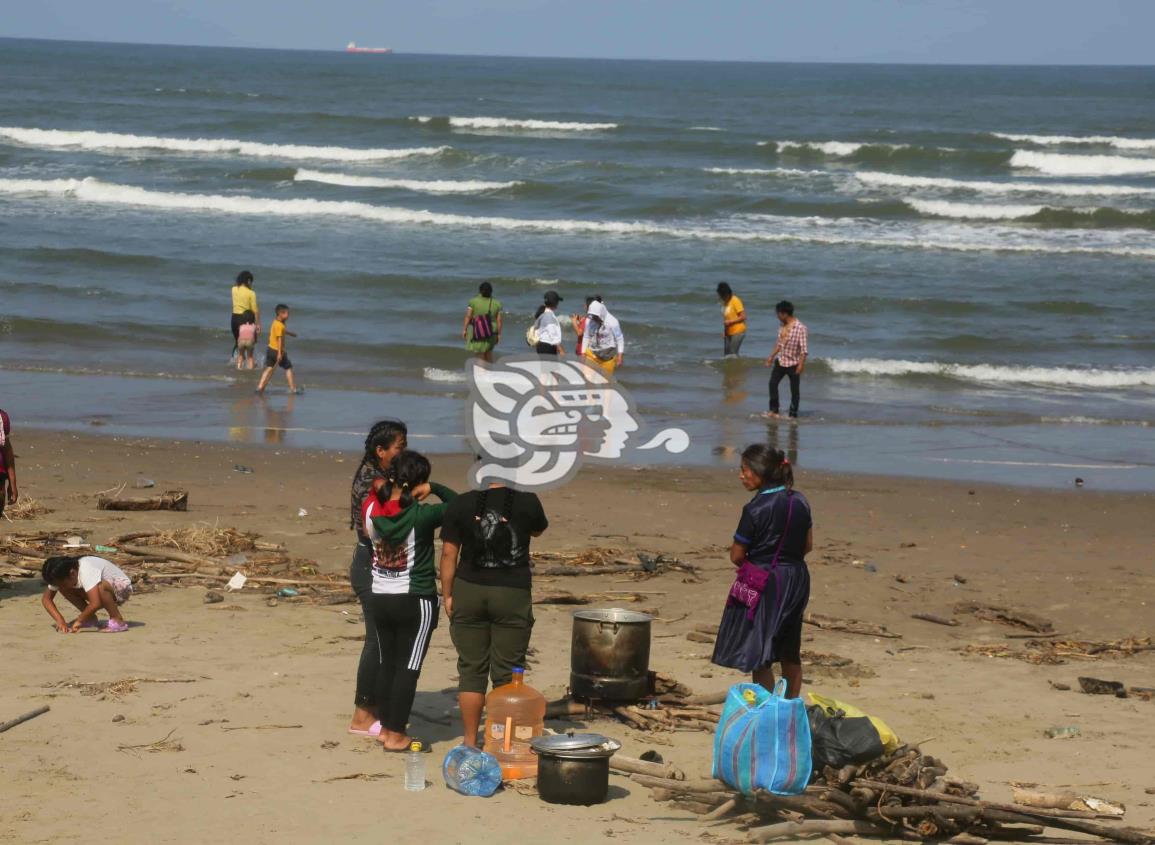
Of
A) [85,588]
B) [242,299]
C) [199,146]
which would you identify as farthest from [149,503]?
[199,146]

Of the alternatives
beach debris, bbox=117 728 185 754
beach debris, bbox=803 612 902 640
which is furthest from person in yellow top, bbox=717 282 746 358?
beach debris, bbox=117 728 185 754

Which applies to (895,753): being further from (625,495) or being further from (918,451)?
(918,451)

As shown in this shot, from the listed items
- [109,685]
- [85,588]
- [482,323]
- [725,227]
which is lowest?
[109,685]

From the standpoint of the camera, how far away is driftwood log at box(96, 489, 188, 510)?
1122 centimetres

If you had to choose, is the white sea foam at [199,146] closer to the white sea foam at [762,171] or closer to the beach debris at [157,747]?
the white sea foam at [762,171]

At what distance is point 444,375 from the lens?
1989 centimetres

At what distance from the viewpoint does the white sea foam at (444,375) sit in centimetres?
1952

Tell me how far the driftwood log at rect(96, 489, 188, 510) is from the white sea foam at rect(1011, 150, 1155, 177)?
39.6 meters

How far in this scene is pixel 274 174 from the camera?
136 feet

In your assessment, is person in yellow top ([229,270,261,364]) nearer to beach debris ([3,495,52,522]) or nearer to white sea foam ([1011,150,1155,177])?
beach debris ([3,495,52,522])

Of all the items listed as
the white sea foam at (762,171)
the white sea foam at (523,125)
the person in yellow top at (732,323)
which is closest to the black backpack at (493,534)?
the person in yellow top at (732,323)

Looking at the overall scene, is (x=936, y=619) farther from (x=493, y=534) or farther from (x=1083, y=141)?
(x=1083, y=141)

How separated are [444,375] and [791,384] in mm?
5189

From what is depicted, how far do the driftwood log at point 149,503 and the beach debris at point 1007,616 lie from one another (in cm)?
561
